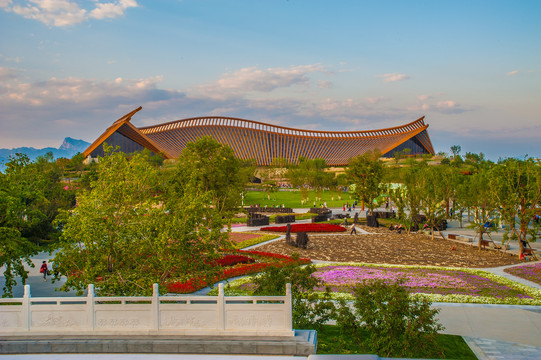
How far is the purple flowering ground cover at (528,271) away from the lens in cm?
1555

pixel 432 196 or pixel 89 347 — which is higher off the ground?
pixel 432 196

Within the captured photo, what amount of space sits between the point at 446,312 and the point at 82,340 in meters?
8.77

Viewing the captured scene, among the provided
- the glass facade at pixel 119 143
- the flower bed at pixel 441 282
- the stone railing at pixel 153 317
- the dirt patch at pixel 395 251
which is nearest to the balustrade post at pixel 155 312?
the stone railing at pixel 153 317

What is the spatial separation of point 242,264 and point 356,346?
960cm

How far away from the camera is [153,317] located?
314 inches

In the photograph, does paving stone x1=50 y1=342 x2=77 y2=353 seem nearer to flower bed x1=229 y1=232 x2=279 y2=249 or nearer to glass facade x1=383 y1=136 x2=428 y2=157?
flower bed x1=229 y1=232 x2=279 y2=249

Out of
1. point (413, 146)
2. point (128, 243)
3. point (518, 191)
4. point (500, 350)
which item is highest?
point (413, 146)

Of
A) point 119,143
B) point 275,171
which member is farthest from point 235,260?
point 119,143

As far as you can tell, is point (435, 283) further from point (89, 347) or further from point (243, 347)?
point (89, 347)

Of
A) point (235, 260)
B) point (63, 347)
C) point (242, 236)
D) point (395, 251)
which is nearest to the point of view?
point (63, 347)

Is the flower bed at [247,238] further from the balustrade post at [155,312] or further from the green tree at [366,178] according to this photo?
the balustrade post at [155,312]

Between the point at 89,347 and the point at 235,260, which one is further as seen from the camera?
the point at 235,260

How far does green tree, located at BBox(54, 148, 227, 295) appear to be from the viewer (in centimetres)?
927

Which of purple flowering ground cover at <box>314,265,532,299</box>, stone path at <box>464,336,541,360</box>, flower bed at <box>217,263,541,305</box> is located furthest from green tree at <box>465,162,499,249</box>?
stone path at <box>464,336,541,360</box>
